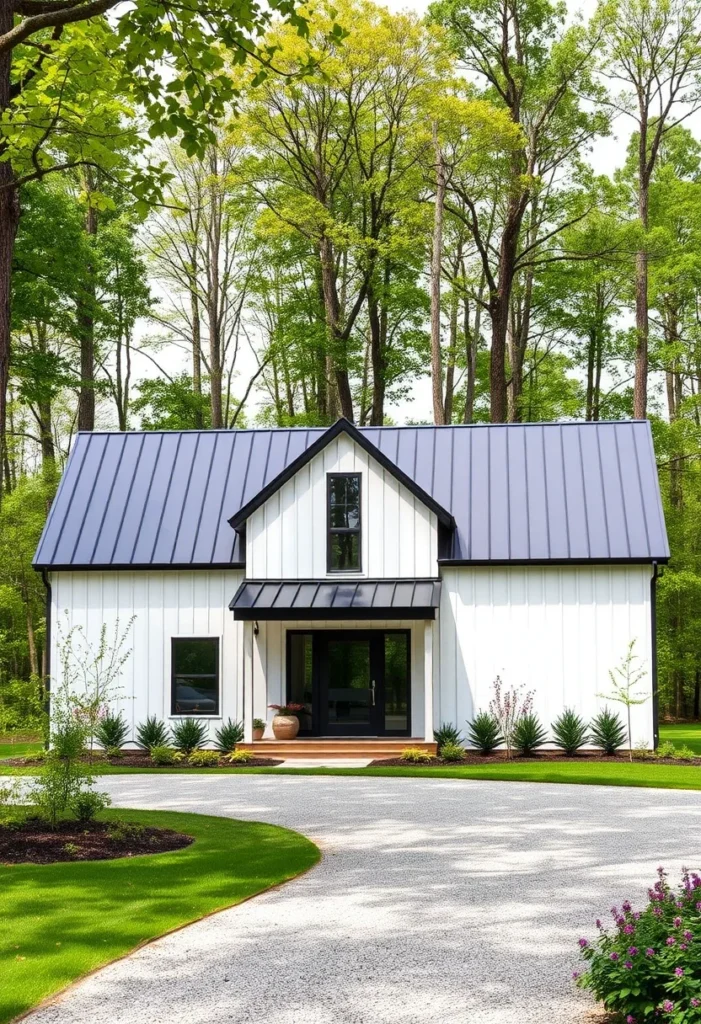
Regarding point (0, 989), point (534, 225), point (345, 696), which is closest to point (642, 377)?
point (534, 225)

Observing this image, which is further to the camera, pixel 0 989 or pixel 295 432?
pixel 295 432

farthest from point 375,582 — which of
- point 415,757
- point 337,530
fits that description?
point 415,757

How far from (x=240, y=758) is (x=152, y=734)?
267 centimetres

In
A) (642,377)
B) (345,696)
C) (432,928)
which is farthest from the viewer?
(642,377)

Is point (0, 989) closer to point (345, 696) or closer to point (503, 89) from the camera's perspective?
point (345, 696)

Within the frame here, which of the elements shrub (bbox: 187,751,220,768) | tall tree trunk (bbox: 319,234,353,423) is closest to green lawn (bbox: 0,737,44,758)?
shrub (bbox: 187,751,220,768)

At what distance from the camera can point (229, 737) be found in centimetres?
2283

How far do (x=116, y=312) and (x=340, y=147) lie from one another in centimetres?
903

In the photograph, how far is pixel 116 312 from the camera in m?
37.7

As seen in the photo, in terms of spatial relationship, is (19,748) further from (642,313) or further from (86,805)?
(642,313)

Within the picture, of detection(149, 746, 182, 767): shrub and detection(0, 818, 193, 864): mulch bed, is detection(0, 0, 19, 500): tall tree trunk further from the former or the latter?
detection(149, 746, 182, 767): shrub

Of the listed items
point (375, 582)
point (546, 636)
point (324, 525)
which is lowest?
point (546, 636)

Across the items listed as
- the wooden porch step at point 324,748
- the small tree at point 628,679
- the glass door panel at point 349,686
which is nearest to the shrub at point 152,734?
the wooden porch step at point 324,748

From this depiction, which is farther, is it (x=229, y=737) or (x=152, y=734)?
(x=152, y=734)
